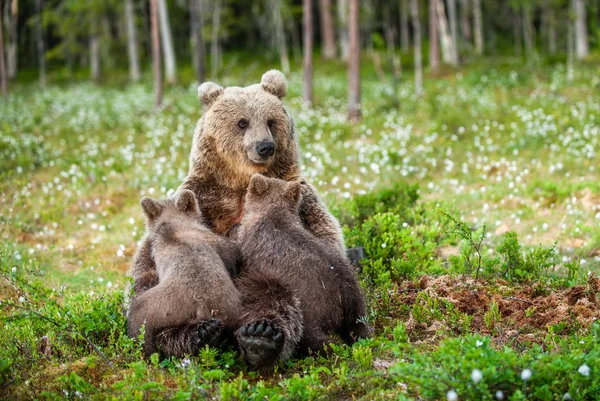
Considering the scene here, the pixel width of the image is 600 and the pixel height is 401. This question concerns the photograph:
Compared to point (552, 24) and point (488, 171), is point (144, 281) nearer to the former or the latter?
point (488, 171)

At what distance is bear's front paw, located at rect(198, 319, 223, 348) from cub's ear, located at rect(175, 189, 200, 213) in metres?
1.29

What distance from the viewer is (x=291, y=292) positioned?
5309 mm

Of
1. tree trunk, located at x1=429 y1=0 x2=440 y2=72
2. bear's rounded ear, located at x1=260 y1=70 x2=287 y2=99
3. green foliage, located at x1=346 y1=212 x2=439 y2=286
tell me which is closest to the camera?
bear's rounded ear, located at x1=260 y1=70 x2=287 y2=99

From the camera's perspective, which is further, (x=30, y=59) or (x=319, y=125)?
(x=30, y=59)

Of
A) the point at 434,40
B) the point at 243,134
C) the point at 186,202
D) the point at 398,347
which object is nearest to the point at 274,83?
the point at 243,134

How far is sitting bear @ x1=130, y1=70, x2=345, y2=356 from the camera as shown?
6215 mm

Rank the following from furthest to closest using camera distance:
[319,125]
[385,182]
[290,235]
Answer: [319,125] < [385,182] < [290,235]

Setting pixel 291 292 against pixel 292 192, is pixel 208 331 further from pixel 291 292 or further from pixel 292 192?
pixel 292 192

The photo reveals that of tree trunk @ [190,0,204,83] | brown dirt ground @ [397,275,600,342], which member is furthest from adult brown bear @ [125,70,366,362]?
tree trunk @ [190,0,204,83]

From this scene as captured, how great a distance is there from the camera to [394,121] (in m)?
18.4

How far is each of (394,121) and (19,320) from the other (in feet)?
45.8

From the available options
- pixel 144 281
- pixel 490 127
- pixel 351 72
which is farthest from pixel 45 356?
pixel 351 72

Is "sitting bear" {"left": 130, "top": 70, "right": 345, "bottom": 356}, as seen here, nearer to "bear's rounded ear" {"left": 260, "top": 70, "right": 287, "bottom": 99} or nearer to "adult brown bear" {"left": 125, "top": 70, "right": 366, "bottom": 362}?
"adult brown bear" {"left": 125, "top": 70, "right": 366, "bottom": 362}

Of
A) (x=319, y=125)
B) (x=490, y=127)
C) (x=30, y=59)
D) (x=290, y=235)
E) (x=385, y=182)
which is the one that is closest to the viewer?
(x=290, y=235)
